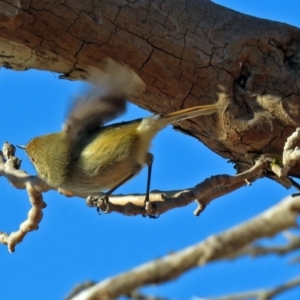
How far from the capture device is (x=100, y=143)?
123 inches

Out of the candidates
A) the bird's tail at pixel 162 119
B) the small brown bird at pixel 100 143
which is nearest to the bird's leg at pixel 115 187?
the small brown bird at pixel 100 143

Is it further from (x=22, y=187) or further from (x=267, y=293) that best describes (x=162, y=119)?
(x=267, y=293)

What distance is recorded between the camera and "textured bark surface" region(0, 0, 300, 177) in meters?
3.43

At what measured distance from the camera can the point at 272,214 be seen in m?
1.14

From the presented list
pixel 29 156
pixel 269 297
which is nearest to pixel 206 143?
pixel 29 156

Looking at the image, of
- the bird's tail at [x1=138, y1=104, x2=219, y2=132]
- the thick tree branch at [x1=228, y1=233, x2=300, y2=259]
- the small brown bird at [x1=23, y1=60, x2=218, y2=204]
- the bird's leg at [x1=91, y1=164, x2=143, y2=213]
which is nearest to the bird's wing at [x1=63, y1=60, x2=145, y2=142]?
the small brown bird at [x1=23, y1=60, x2=218, y2=204]

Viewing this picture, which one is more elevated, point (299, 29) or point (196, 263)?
point (299, 29)

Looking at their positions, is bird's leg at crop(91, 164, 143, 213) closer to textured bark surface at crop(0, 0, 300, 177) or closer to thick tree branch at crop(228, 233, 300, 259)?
textured bark surface at crop(0, 0, 300, 177)

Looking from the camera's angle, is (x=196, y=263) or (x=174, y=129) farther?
(x=174, y=129)

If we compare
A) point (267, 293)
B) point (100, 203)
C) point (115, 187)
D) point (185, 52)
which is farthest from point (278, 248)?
point (185, 52)

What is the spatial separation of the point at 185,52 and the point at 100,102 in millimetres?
713

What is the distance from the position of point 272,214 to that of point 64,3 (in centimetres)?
253

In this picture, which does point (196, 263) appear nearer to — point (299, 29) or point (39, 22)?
point (39, 22)

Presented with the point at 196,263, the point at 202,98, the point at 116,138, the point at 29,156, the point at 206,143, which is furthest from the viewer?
the point at 206,143
